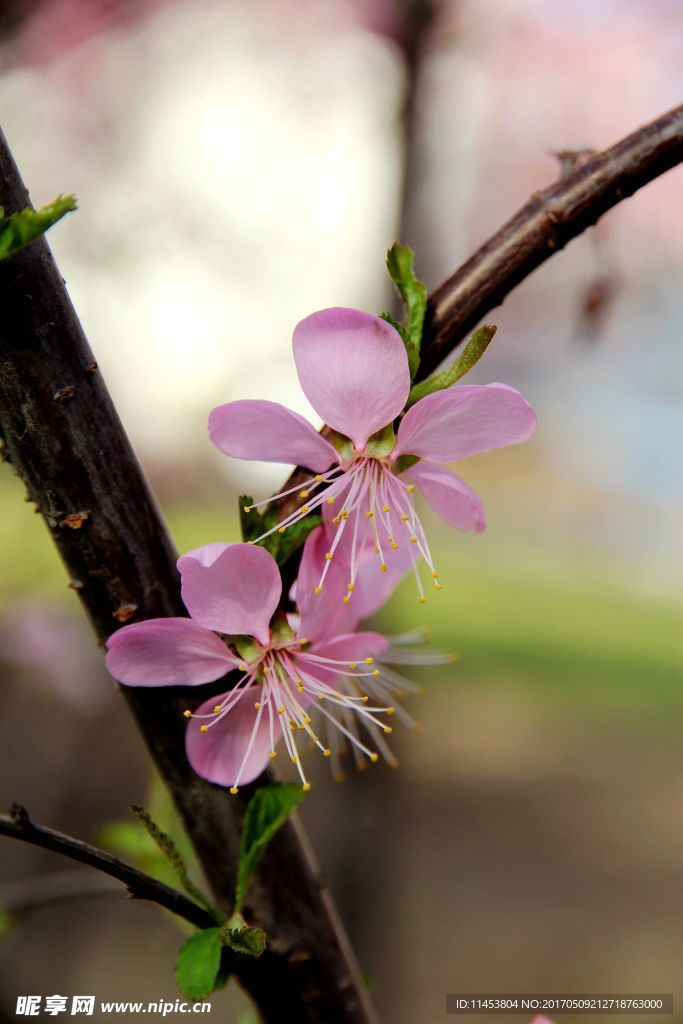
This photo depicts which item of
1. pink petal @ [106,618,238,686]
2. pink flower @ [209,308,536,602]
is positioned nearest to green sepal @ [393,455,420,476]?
pink flower @ [209,308,536,602]

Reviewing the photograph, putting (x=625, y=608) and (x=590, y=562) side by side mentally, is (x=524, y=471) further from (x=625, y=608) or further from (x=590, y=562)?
(x=625, y=608)

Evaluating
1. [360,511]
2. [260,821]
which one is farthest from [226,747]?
[360,511]

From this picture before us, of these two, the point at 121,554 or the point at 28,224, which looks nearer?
the point at 28,224

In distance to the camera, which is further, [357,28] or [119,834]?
[357,28]

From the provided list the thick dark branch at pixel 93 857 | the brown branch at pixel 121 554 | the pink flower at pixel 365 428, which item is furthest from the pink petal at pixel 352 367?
the thick dark branch at pixel 93 857

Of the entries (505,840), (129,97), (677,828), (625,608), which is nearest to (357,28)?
(129,97)

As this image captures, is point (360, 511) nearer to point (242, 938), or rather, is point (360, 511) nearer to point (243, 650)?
point (243, 650)

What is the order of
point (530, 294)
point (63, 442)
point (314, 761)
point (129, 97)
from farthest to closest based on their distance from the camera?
point (530, 294) → point (314, 761) → point (129, 97) → point (63, 442)
